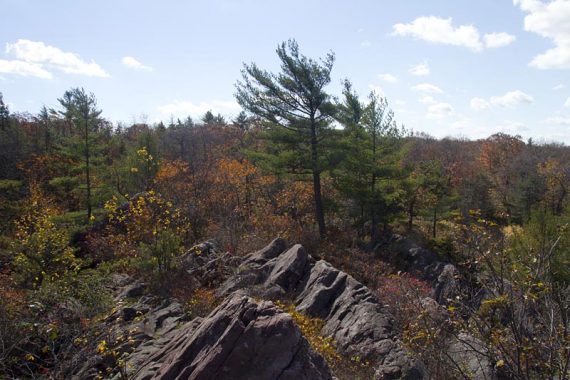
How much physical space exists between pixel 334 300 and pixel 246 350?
688cm

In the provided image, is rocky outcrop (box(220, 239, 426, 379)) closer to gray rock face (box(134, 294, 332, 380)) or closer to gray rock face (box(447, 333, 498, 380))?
gray rock face (box(447, 333, 498, 380))

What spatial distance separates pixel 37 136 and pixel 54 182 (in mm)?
18084

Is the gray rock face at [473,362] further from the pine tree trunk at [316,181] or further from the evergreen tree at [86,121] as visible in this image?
the evergreen tree at [86,121]

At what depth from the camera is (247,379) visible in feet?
20.1

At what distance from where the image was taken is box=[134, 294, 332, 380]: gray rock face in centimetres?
618

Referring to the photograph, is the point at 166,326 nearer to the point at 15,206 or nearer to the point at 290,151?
the point at 290,151

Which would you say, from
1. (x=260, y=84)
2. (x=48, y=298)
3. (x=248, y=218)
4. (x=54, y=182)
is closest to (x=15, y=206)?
(x=54, y=182)

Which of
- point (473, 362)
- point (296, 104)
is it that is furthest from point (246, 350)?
point (296, 104)

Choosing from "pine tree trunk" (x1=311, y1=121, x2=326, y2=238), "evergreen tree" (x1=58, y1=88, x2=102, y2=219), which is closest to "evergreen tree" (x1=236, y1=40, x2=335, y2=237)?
"pine tree trunk" (x1=311, y1=121, x2=326, y2=238)

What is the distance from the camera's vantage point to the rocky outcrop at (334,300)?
973cm

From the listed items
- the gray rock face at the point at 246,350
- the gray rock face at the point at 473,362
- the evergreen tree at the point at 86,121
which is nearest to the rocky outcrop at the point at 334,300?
the gray rock face at the point at 473,362

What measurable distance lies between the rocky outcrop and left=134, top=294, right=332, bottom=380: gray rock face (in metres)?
3.57

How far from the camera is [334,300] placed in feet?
41.8

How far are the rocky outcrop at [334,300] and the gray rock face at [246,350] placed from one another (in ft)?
11.7
